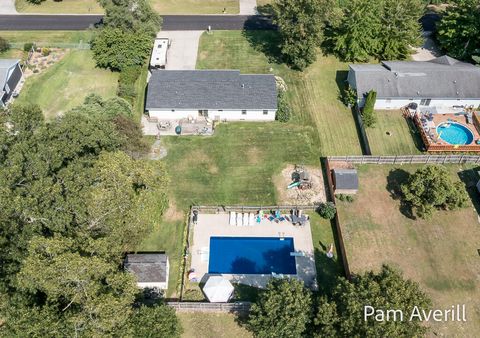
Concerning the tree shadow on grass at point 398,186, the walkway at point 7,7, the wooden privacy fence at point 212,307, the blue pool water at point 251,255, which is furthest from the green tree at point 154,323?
the walkway at point 7,7

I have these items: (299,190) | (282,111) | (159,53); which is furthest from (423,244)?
(159,53)

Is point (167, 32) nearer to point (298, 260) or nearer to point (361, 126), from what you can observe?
point (361, 126)

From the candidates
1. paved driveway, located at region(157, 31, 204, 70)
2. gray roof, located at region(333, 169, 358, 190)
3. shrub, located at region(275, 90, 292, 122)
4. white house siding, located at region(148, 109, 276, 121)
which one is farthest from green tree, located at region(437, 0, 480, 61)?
paved driveway, located at region(157, 31, 204, 70)

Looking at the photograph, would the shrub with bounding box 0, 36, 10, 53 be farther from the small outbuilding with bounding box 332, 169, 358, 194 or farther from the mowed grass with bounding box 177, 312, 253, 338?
the small outbuilding with bounding box 332, 169, 358, 194

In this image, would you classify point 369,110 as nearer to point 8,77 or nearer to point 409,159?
point 409,159

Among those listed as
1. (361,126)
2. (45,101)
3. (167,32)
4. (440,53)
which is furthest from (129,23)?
(440,53)

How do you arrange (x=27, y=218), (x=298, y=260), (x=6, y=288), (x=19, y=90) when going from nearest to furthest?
(x=6, y=288) → (x=27, y=218) → (x=298, y=260) → (x=19, y=90)

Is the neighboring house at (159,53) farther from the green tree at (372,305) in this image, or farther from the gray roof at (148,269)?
the green tree at (372,305)
